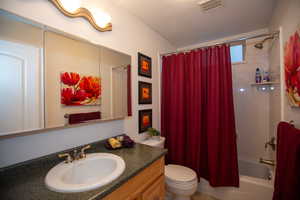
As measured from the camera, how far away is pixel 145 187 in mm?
923

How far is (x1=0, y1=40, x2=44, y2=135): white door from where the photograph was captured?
73 centimetres

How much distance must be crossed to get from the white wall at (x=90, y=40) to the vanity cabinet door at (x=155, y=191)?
2.09 ft

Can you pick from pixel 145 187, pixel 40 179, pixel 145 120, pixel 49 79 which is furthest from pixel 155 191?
pixel 49 79

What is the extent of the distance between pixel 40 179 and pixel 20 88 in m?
0.56

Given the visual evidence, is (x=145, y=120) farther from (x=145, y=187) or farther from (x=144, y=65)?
(x=145, y=187)

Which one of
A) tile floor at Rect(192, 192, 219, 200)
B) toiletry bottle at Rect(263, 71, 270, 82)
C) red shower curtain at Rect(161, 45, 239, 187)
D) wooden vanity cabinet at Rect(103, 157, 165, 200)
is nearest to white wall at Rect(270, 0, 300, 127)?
red shower curtain at Rect(161, 45, 239, 187)

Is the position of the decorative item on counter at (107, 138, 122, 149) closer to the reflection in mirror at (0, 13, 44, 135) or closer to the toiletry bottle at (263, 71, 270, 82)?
the reflection in mirror at (0, 13, 44, 135)

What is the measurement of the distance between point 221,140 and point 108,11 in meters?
1.95

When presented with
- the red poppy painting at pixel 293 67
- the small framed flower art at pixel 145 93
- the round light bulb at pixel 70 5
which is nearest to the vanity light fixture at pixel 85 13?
the round light bulb at pixel 70 5

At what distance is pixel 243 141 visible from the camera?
2.19 m

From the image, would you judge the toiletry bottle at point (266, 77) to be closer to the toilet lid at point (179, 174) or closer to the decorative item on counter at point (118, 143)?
the toilet lid at point (179, 174)

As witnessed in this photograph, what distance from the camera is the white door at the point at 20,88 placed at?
73cm

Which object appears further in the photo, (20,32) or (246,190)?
(246,190)

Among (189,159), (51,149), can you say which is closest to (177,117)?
(189,159)
